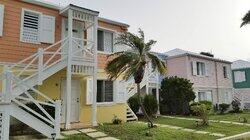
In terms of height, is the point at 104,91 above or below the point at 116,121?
above

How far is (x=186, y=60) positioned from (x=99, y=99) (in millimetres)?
14455

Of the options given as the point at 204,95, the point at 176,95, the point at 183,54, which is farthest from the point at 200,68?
the point at 176,95

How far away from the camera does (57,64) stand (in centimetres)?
1433

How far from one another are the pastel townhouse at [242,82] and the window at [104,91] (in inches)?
989

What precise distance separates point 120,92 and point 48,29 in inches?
256

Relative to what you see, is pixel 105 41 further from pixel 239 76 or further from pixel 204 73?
pixel 239 76

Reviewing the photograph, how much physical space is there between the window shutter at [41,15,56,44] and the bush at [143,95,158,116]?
9375 millimetres

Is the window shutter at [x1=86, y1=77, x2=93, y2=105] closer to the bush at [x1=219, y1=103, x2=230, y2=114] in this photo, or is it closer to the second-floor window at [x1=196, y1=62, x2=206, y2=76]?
the bush at [x1=219, y1=103, x2=230, y2=114]

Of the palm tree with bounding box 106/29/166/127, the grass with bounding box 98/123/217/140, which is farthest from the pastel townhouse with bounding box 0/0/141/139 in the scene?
the grass with bounding box 98/123/217/140

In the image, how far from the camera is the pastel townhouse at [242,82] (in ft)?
126

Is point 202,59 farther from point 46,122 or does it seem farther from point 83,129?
point 46,122

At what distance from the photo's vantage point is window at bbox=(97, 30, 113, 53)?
1839cm

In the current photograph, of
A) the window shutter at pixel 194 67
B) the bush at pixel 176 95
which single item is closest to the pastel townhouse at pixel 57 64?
the bush at pixel 176 95

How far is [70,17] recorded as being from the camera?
1527 centimetres
